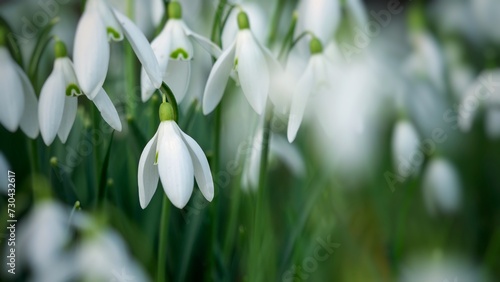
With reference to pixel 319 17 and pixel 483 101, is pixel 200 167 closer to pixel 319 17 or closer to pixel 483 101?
pixel 319 17

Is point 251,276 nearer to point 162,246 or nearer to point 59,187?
point 162,246

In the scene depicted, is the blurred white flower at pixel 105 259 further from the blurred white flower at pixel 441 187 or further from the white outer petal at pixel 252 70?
the blurred white flower at pixel 441 187

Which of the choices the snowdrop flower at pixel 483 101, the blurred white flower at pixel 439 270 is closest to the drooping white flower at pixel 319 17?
the snowdrop flower at pixel 483 101

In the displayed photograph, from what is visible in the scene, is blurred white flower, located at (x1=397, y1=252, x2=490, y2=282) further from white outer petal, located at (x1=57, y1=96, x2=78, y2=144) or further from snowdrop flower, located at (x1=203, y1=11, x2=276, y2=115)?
white outer petal, located at (x1=57, y1=96, x2=78, y2=144)

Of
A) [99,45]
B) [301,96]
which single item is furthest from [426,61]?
[99,45]

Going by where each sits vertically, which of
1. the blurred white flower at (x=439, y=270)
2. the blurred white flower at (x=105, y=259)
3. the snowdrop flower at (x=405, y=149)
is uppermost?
the snowdrop flower at (x=405, y=149)

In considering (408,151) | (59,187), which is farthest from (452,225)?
(59,187)
